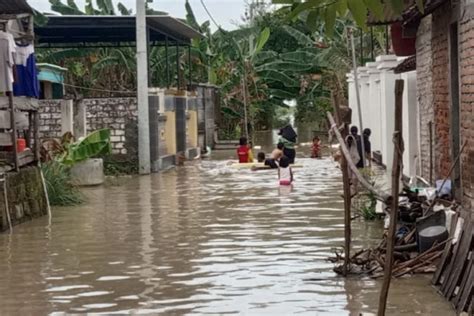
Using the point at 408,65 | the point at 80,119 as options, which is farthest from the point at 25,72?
the point at 80,119

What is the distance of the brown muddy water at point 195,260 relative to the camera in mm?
7805

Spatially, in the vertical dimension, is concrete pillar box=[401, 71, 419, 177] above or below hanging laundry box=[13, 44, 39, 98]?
below

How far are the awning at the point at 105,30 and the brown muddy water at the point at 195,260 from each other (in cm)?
803

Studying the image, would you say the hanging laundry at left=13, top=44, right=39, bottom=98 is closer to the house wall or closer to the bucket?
the house wall

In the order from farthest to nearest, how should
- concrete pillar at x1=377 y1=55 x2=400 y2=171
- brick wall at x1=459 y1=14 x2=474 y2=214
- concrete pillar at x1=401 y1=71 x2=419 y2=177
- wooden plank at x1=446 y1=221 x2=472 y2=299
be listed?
concrete pillar at x1=377 y1=55 x2=400 y2=171 < concrete pillar at x1=401 y1=71 x2=419 y2=177 < brick wall at x1=459 y1=14 x2=474 y2=214 < wooden plank at x1=446 y1=221 x2=472 y2=299

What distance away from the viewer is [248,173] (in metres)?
23.1

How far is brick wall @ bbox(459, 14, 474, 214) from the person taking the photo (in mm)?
9180

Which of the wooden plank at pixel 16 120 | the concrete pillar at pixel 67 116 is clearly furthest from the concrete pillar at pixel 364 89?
the wooden plank at pixel 16 120

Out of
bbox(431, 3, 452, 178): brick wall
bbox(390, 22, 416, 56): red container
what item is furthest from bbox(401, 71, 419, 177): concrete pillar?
bbox(431, 3, 452, 178): brick wall

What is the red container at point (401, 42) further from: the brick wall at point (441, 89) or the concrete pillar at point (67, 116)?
the concrete pillar at point (67, 116)

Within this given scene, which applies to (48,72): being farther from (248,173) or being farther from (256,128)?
(256,128)

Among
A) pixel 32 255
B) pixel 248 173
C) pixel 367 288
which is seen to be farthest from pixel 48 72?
pixel 367 288

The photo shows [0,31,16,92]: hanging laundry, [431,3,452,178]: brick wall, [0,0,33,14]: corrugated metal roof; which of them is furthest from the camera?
[0,0,33,14]: corrugated metal roof

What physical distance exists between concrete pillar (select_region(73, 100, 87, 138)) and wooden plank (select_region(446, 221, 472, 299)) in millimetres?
17538
